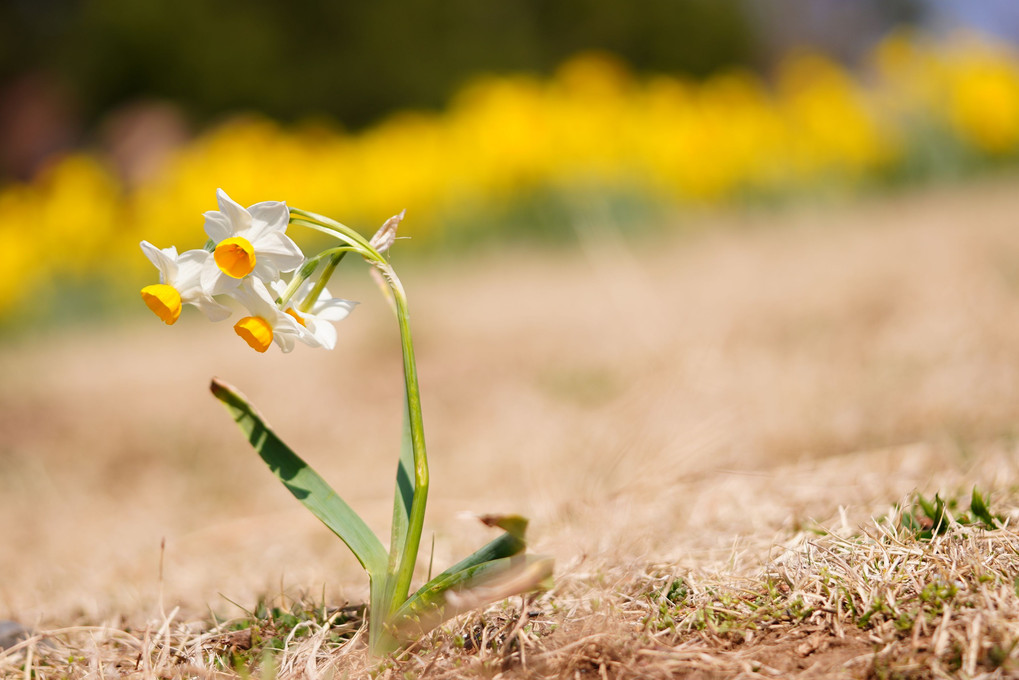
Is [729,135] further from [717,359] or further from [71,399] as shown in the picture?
[71,399]

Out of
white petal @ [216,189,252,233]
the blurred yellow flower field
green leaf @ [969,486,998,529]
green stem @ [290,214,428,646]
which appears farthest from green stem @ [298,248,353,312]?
the blurred yellow flower field

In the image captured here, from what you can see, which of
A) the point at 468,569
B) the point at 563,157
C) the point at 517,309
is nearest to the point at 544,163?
the point at 563,157

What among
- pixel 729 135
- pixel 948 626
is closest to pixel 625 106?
pixel 729 135

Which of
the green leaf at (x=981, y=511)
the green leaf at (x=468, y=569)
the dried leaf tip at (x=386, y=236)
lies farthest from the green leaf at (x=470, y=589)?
the green leaf at (x=981, y=511)

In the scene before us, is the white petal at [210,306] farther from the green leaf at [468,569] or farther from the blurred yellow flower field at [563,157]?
the blurred yellow flower field at [563,157]

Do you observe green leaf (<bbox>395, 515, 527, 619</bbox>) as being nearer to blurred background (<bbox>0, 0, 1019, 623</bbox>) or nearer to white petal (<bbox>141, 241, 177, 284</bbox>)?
blurred background (<bbox>0, 0, 1019, 623</bbox>)

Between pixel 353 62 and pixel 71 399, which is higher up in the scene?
pixel 353 62
